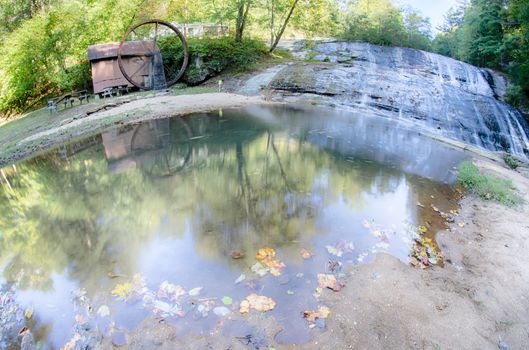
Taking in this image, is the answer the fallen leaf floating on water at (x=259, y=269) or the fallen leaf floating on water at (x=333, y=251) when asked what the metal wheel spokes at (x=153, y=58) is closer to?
the fallen leaf floating on water at (x=259, y=269)

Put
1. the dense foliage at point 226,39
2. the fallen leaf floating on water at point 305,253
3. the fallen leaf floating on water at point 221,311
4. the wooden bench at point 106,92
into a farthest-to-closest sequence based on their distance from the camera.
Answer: the wooden bench at point 106,92, the dense foliage at point 226,39, the fallen leaf floating on water at point 305,253, the fallen leaf floating on water at point 221,311

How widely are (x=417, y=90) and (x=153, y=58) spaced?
13.6 meters

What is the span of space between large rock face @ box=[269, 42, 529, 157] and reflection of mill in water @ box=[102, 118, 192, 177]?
6653 mm

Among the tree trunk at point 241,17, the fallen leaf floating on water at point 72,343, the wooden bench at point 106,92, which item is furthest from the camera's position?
the tree trunk at point 241,17

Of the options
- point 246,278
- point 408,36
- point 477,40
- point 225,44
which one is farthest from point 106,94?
point 477,40

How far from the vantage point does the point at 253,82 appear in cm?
1809

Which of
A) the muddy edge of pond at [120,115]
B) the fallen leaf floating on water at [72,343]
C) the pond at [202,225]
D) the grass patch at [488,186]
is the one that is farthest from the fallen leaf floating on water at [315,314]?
the muddy edge of pond at [120,115]

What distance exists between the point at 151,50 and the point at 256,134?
33.9 feet

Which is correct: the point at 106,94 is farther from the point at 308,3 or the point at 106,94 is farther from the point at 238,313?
the point at 238,313

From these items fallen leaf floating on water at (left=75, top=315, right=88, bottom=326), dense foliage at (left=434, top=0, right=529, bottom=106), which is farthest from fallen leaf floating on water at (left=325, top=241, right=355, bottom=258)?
dense foliage at (left=434, top=0, right=529, bottom=106)

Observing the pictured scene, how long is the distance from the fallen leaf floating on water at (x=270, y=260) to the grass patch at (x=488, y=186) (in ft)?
17.0

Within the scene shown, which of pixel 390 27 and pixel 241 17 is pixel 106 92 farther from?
pixel 390 27

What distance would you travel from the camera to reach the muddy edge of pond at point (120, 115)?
37.5 feet

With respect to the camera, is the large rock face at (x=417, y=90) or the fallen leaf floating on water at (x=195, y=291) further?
the large rock face at (x=417, y=90)
